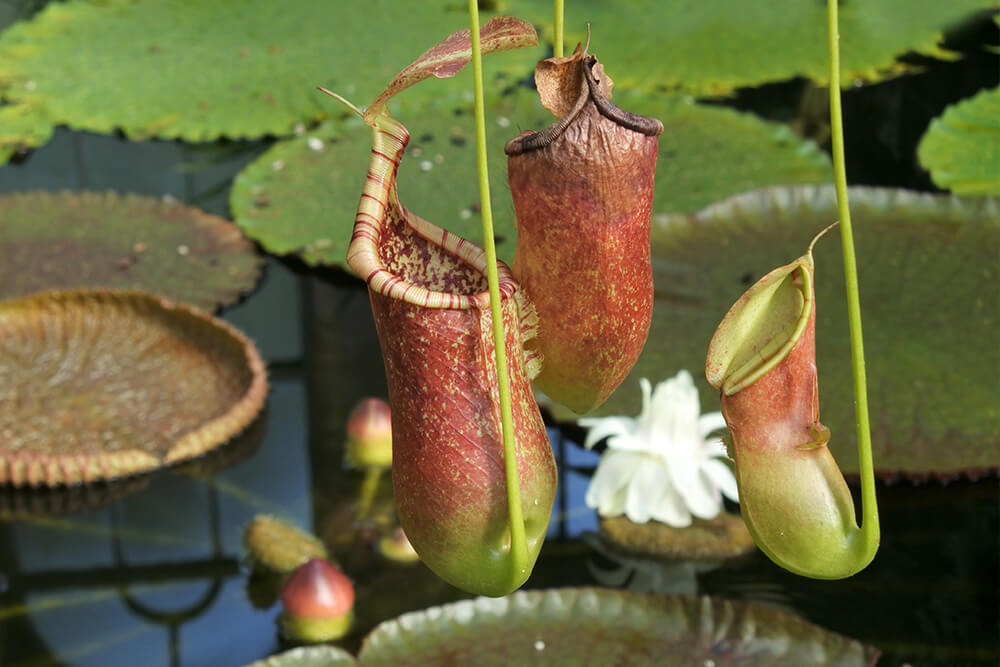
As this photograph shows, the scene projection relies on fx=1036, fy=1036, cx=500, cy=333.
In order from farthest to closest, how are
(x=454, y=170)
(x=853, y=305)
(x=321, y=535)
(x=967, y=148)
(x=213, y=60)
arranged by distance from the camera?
(x=213, y=60)
(x=454, y=170)
(x=967, y=148)
(x=321, y=535)
(x=853, y=305)

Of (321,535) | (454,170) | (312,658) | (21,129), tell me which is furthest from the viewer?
(21,129)

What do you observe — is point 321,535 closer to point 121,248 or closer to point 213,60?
point 121,248

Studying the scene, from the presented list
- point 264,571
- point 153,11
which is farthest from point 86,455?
point 153,11

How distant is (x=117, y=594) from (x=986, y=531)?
4.31 ft

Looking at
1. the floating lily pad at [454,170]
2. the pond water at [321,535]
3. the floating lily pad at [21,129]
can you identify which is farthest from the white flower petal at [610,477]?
the floating lily pad at [21,129]

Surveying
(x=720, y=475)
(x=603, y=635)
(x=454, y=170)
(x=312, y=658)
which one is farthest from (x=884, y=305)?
(x=312, y=658)

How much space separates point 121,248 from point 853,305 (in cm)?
191

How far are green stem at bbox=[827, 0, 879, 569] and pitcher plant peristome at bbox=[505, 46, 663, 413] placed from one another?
0.11 metres

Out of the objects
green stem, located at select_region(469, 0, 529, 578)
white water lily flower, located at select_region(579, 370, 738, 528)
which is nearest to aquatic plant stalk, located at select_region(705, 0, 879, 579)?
green stem, located at select_region(469, 0, 529, 578)

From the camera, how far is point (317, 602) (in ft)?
4.46

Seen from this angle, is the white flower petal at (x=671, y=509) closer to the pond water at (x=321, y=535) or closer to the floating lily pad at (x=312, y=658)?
the pond water at (x=321, y=535)

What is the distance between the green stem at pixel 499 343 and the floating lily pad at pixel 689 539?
3.43 ft

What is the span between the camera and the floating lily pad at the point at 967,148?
2.00m

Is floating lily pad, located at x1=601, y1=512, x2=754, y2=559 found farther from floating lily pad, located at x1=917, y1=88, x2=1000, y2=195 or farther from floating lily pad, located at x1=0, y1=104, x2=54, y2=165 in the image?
floating lily pad, located at x1=0, y1=104, x2=54, y2=165
